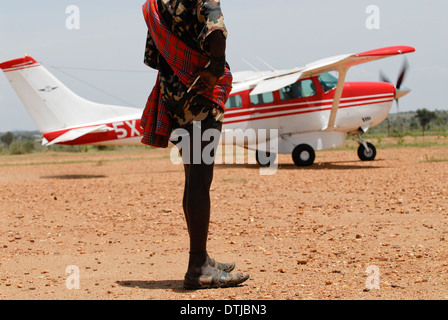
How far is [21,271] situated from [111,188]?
6509 millimetres

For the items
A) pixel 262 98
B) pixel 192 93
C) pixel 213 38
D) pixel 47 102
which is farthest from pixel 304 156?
pixel 213 38

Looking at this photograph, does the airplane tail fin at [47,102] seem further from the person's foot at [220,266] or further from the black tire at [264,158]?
the person's foot at [220,266]

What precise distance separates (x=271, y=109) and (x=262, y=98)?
0.40 m

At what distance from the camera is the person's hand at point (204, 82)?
3662 millimetres

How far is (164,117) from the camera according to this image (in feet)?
13.2

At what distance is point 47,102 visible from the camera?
15391 millimetres

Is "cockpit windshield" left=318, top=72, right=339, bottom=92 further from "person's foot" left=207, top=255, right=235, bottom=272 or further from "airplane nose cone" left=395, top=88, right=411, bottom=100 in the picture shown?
"person's foot" left=207, top=255, right=235, bottom=272

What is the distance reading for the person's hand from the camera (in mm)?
3662

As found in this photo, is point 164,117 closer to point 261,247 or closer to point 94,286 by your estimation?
point 94,286

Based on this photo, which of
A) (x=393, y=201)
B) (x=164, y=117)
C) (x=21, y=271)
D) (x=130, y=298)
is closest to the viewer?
(x=130, y=298)

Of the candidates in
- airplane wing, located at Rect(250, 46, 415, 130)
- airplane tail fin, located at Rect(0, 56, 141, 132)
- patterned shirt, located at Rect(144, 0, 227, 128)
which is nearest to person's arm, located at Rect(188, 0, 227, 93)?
patterned shirt, located at Rect(144, 0, 227, 128)

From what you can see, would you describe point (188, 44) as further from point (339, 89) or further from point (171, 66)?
point (339, 89)

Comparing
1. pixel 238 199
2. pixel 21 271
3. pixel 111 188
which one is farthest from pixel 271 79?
pixel 21 271

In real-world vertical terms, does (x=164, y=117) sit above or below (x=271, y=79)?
below
